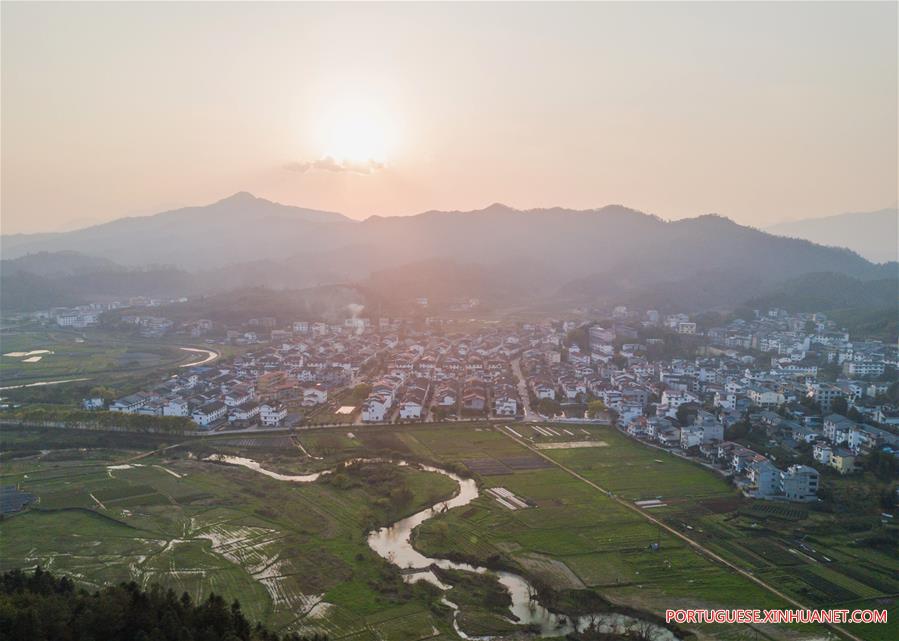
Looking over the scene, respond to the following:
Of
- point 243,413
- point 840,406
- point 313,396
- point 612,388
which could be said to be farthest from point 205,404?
point 840,406

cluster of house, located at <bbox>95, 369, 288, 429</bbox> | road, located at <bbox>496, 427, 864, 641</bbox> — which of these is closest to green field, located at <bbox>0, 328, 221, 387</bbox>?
cluster of house, located at <bbox>95, 369, 288, 429</bbox>

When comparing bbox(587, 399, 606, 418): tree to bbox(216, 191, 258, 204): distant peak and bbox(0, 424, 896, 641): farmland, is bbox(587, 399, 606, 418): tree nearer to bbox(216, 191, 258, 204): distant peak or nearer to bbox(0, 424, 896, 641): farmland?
bbox(0, 424, 896, 641): farmland

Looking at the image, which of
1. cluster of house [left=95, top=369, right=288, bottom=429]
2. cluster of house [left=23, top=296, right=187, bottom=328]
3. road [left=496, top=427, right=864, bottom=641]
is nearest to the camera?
road [left=496, top=427, right=864, bottom=641]

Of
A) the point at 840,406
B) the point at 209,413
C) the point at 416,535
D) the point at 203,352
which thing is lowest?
the point at 416,535

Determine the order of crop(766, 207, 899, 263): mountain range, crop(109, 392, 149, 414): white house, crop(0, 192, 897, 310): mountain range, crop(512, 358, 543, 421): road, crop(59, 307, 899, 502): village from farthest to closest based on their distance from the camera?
1. crop(766, 207, 899, 263): mountain range
2. crop(0, 192, 897, 310): mountain range
3. crop(512, 358, 543, 421): road
4. crop(109, 392, 149, 414): white house
5. crop(59, 307, 899, 502): village

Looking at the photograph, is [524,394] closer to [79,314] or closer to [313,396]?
[313,396]
